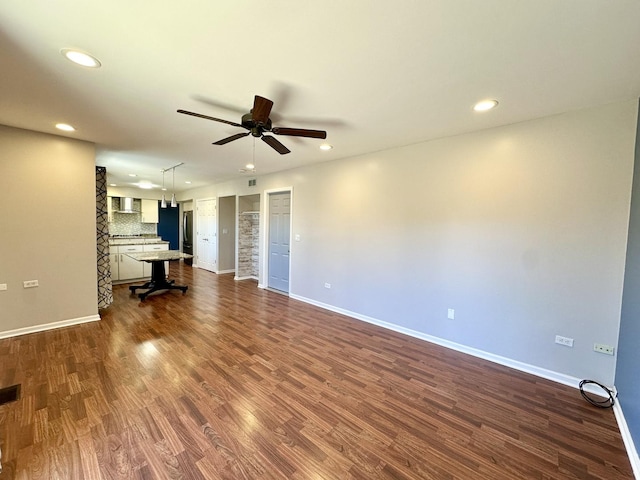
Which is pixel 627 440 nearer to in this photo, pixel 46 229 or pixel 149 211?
pixel 46 229

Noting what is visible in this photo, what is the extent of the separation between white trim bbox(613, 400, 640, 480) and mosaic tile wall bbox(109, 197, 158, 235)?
11206 millimetres

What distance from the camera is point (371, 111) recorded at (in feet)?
8.29

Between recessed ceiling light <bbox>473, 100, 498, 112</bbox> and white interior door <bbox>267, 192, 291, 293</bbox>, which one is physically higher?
recessed ceiling light <bbox>473, 100, 498, 112</bbox>

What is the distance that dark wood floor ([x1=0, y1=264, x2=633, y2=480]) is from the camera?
5.23 ft

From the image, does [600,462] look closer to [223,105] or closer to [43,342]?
[223,105]

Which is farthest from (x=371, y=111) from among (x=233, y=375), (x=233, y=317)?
(x=233, y=317)

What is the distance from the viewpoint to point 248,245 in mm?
7035

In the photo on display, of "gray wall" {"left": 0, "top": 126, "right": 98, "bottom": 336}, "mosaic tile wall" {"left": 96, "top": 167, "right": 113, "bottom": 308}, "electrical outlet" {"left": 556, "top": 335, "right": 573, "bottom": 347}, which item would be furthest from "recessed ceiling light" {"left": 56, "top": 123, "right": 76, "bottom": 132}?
"electrical outlet" {"left": 556, "top": 335, "right": 573, "bottom": 347}

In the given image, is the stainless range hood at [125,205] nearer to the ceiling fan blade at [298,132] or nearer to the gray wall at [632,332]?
the ceiling fan blade at [298,132]

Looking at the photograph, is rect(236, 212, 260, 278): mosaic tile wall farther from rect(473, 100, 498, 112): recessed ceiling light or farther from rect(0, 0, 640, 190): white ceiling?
rect(473, 100, 498, 112): recessed ceiling light

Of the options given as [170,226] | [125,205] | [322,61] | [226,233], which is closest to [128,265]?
[226,233]

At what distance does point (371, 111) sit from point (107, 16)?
2032 mm

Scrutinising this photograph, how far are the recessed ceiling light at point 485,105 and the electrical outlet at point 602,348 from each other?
2.41m

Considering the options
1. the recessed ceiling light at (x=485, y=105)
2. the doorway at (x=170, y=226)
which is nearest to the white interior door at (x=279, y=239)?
the recessed ceiling light at (x=485, y=105)
